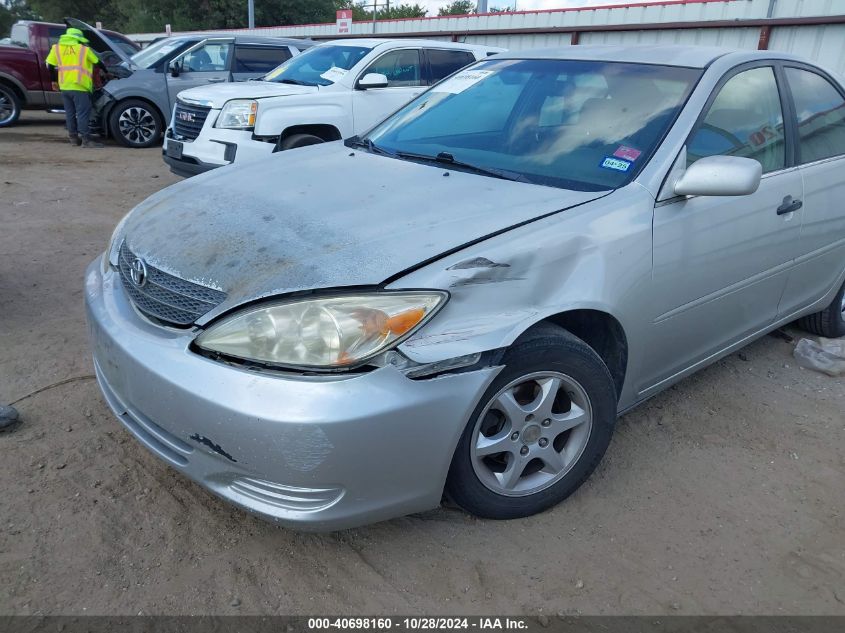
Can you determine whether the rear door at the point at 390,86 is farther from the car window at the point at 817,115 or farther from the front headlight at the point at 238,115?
the car window at the point at 817,115

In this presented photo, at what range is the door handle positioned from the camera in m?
3.21

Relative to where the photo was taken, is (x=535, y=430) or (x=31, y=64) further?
(x=31, y=64)

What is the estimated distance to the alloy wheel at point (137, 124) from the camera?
1076 cm

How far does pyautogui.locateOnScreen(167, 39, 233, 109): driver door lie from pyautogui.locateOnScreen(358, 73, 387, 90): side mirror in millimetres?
3936

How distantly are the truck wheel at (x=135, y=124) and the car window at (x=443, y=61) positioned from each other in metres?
5.00

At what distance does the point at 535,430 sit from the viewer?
2.42 metres

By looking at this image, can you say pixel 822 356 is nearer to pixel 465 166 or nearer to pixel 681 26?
pixel 465 166

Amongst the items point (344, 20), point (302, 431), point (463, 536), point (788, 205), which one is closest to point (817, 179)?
point (788, 205)

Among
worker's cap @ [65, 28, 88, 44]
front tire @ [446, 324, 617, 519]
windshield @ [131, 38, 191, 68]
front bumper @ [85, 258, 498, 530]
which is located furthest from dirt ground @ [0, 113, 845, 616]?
worker's cap @ [65, 28, 88, 44]

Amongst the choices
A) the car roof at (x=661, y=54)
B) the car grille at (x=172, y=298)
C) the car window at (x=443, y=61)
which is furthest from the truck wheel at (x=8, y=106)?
the car grille at (x=172, y=298)

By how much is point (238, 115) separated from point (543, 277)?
214 inches

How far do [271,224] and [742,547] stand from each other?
81.3 inches

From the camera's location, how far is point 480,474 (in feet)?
7.66

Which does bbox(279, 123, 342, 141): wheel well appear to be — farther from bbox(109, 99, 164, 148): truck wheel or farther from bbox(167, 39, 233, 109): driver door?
bbox(109, 99, 164, 148): truck wheel
